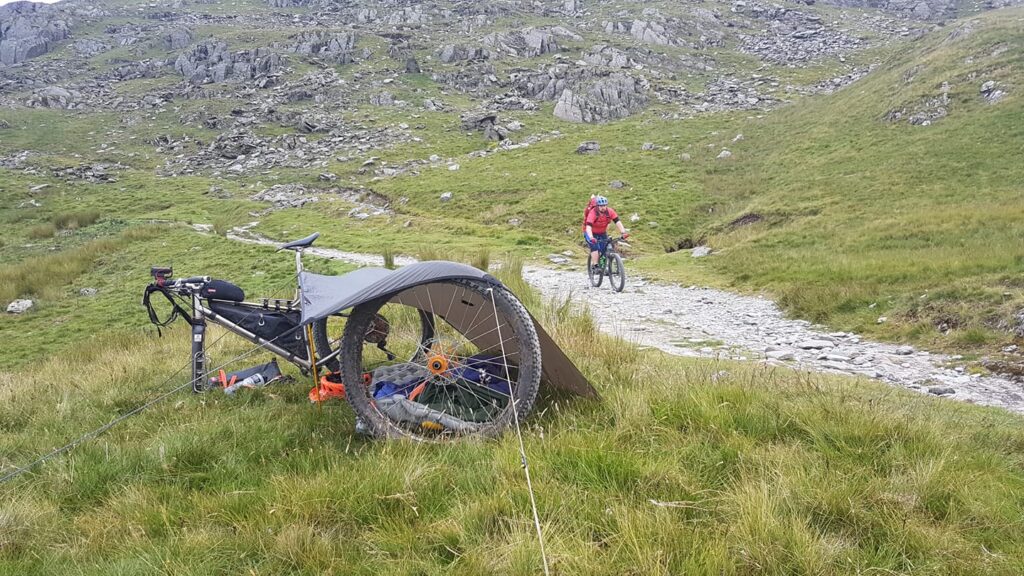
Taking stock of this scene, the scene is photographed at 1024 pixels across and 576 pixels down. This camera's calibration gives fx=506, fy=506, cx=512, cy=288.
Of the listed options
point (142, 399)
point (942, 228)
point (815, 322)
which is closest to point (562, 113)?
point (942, 228)

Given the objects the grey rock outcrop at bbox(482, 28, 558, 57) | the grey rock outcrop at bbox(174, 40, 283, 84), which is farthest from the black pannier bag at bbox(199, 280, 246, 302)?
the grey rock outcrop at bbox(482, 28, 558, 57)

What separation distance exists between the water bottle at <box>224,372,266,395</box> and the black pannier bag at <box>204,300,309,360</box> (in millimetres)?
568

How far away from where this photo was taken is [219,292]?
566 centimetres

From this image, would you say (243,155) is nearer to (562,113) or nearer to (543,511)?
(562,113)

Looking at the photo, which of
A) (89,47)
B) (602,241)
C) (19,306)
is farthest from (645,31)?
(89,47)

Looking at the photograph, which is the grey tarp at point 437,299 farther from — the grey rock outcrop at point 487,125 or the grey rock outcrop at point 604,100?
the grey rock outcrop at point 604,100

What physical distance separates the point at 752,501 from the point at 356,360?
3.04m

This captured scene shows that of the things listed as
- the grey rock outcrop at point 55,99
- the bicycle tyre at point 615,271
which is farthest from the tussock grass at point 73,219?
the grey rock outcrop at point 55,99

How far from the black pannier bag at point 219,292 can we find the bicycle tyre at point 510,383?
7.65ft

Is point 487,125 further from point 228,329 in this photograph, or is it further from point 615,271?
point 228,329

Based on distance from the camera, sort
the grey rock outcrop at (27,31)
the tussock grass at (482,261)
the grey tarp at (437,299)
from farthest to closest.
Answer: the grey rock outcrop at (27,31) < the tussock grass at (482,261) < the grey tarp at (437,299)

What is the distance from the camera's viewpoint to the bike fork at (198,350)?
18.6 feet

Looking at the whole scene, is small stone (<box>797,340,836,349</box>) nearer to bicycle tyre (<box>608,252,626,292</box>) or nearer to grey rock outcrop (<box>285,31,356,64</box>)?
bicycle tyre (<box>608,252,626,292</box>)

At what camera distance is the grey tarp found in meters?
4.05
